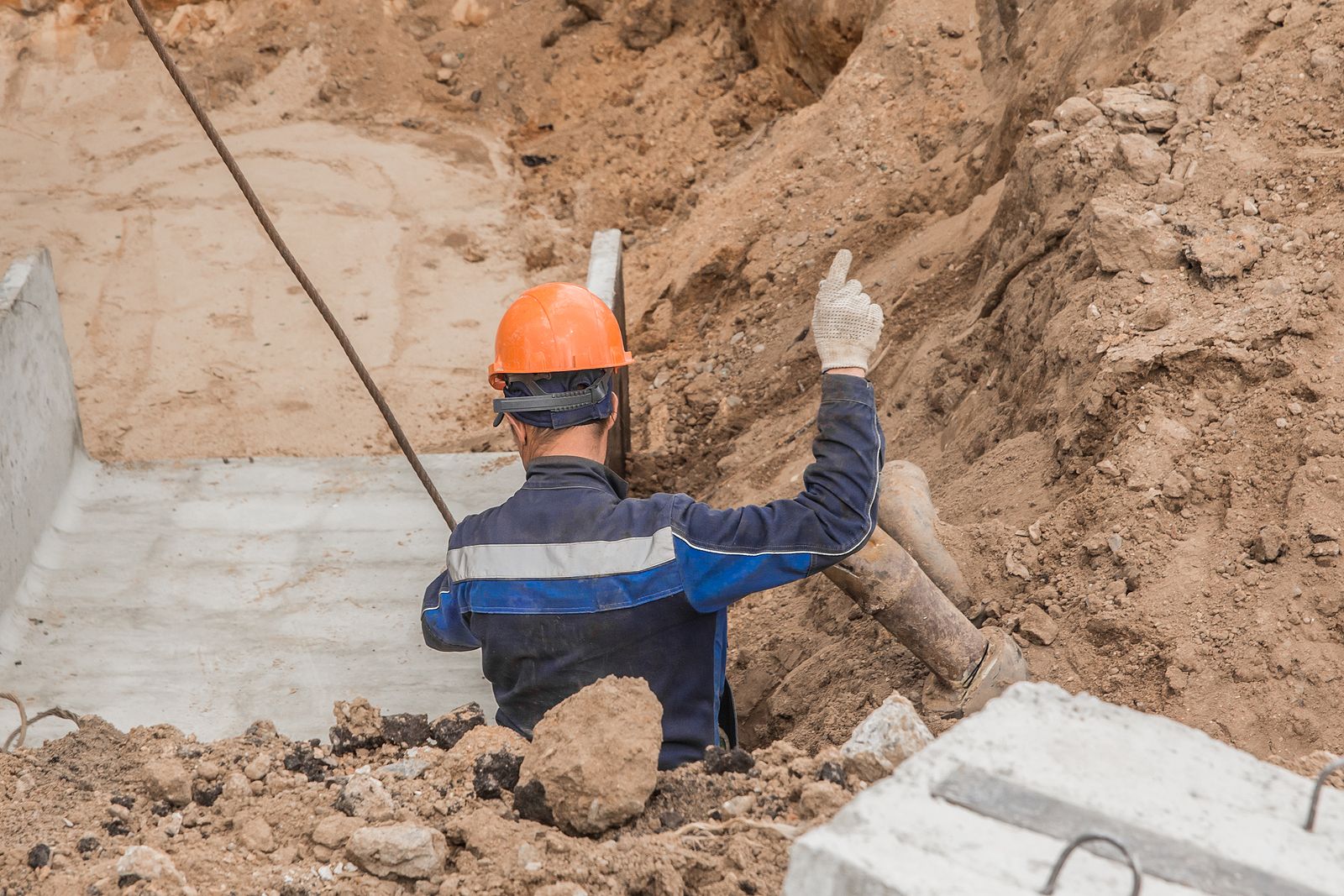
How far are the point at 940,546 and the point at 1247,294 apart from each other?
48.6 inches

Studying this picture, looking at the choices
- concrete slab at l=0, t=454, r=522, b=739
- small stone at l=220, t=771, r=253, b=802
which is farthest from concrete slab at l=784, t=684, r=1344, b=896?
concrete slab at l=0, t=454, r=522, b=739

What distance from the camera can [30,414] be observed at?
5117 mm

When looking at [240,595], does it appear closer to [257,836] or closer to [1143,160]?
[257,836]

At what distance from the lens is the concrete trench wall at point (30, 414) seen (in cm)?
482

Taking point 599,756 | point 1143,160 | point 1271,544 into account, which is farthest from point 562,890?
point 1143,160

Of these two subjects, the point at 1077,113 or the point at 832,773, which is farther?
the point at 1077,113

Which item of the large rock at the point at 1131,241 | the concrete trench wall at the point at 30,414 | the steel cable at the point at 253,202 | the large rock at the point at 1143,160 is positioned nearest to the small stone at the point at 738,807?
the steel cable at the point at 253,202

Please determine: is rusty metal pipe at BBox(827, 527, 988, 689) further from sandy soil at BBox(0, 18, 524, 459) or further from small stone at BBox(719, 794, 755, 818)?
sandy soil at BBox(0, 18, 524, 459)

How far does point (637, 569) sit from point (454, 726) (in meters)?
0.61

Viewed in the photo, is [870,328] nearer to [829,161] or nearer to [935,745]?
[935,745]

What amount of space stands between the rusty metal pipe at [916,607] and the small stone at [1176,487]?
69 cm

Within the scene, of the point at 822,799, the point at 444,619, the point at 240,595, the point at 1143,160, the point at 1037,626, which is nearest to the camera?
the point at 822,799

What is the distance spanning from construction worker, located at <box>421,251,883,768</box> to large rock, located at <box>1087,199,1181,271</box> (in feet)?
4.52

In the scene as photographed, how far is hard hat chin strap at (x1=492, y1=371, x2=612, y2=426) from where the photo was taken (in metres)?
2.88
